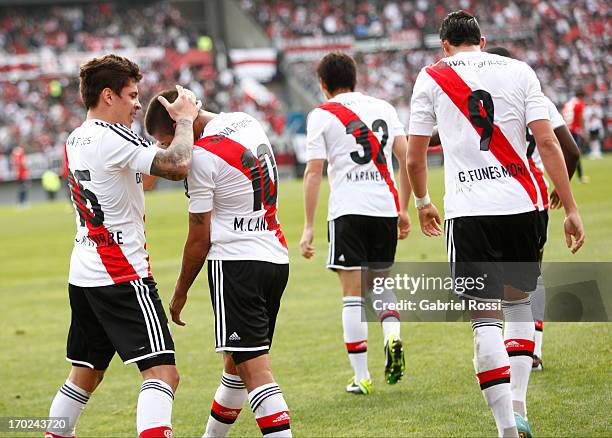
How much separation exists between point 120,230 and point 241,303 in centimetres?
73

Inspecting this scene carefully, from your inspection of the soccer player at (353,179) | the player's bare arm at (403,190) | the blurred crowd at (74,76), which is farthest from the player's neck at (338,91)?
the blurred crowd at (74,76)

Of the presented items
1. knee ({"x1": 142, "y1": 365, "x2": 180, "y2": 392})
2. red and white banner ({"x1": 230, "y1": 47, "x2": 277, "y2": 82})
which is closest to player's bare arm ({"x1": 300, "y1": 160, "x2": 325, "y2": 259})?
knee ({"x1": 142, "y1": 365, "x2": 180, "y2": 392})

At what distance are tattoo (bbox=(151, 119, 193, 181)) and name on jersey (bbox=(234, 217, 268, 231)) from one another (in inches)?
Answer: 15.8

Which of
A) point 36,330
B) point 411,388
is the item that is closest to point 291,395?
point 411,388

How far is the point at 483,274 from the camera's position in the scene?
535 centimetres

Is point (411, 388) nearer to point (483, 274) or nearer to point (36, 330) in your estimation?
point (483, 274)

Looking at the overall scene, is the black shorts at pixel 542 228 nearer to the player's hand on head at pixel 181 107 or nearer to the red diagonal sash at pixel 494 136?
the red diagonal sash at pixel 494 136

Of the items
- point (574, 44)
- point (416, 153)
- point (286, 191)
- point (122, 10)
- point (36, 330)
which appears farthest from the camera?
point (122, 10)

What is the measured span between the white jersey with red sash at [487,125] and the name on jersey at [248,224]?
3.55 feet

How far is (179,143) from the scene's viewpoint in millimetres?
4805

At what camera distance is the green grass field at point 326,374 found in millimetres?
6184

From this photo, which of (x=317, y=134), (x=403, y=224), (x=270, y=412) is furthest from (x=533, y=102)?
(x=403, y=224)

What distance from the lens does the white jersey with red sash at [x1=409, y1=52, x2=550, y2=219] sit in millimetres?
5363

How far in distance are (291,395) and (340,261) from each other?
3.50ft
